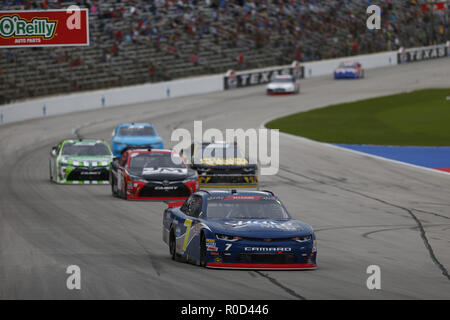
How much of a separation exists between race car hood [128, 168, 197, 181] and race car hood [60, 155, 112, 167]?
386 centimetres

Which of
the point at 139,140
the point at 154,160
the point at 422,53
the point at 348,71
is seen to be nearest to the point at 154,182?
the point at 154,160

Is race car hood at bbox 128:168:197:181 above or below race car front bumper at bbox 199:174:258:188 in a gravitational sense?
above

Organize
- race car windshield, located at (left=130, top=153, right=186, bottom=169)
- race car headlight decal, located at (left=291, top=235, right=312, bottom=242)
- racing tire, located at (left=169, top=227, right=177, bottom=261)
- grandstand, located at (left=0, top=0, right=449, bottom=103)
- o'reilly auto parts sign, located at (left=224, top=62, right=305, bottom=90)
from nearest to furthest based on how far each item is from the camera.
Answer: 1. race car headlight decal, located at (left=291, top=235, right=312, bottom=242)
2. racing tire, located at (left=169, top=227, right=177, bottom=261)
3. race car windshield, located at (left=130, top=153, right=186, bottom=169)
4. grandstand, located at (left=0, top=0, right=449, bottom=103)
5. o'reilly auto parts sign, located at (left=224, top=62, right=305, bottom=90)

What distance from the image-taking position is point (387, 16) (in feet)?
241

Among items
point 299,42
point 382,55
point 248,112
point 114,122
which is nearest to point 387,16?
point 382,55

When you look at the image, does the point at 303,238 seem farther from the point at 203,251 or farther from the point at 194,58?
the point at 194,58

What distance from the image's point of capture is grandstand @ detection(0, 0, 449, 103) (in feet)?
158

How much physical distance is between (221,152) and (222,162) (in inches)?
37.4

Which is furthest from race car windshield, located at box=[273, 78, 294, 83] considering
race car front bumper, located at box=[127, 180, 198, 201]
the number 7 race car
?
race car front bumper, located at box=[127, 180, 198, 201]

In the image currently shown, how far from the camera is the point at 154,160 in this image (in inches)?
929

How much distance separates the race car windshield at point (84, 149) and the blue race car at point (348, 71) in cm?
4084

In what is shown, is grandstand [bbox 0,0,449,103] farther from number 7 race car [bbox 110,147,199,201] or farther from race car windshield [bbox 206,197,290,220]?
race car windshield [bbox 206,197,290,220]

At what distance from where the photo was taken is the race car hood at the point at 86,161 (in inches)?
1025
